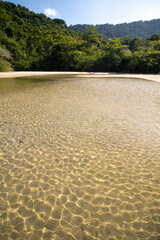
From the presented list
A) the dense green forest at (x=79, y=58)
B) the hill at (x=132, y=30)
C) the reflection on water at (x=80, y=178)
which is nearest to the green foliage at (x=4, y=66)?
the dense green forest at (x=79, y=58)

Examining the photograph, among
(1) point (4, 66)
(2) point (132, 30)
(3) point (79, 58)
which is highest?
(2) point (132, 30)

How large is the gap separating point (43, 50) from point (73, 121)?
92.9ft

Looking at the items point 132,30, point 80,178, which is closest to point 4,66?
point 80,178

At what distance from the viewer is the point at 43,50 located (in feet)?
92.1

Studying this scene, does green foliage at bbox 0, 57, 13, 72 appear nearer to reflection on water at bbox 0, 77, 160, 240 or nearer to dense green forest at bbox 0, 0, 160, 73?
dense green forest at bbox 0, 0, 160, 73

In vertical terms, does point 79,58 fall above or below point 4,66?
above

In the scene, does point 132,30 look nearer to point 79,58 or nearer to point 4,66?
point 79,58

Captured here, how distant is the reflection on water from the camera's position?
174 centimetres

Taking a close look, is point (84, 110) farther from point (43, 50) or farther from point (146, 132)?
point (43, 50)

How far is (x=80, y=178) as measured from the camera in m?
2.46

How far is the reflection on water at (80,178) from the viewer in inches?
68.5

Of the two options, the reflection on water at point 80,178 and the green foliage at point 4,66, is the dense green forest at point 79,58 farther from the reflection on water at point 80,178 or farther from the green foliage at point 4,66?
the reflection on water at point 80,178

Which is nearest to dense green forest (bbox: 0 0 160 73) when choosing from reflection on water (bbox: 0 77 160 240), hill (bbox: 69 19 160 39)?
reflection on water (bbox: 0 77 160 240)

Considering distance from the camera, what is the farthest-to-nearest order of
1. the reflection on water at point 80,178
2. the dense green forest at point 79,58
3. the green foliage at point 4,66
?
the green foliage at point 4,66 < the dense green forest at point 79,58 < the reflection on water at point 80,178
